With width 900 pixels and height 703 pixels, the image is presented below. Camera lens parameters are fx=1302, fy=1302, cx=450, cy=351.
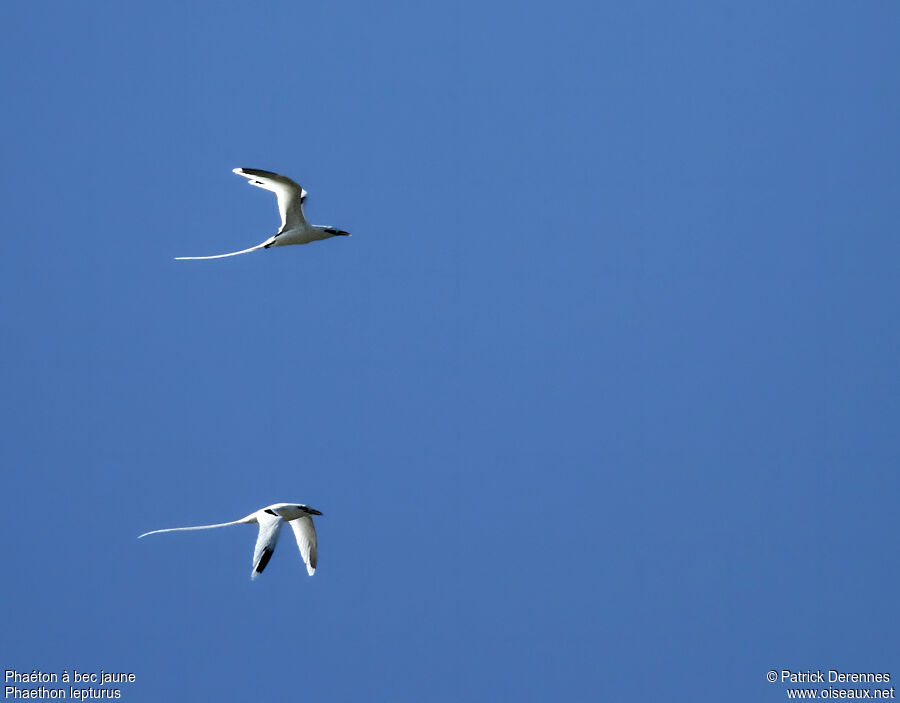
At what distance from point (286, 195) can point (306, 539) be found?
6626mm

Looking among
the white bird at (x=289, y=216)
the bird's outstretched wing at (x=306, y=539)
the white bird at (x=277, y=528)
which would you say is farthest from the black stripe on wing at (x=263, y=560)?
the white bird at (x=289, y=216)

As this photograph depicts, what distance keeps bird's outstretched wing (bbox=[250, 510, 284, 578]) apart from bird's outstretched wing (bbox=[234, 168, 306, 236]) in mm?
4964

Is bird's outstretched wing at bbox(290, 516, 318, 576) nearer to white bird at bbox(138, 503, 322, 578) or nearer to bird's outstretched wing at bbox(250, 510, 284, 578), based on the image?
white bird at bbox(138, 503, 322, 578)

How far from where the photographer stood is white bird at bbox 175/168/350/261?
2205 cm

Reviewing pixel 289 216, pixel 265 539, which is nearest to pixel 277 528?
pixel 265 539

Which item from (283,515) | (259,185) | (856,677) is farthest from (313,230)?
(856,677)

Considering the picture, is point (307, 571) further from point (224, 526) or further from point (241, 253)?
point (241, 253)

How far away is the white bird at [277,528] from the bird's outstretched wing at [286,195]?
4.92 meters

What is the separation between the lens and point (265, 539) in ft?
70.3

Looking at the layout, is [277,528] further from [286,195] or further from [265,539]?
[286,195]

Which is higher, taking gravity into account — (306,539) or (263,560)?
(306,539)

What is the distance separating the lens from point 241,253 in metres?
21.3

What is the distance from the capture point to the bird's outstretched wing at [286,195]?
22.0 metres

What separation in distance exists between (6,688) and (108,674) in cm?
263
